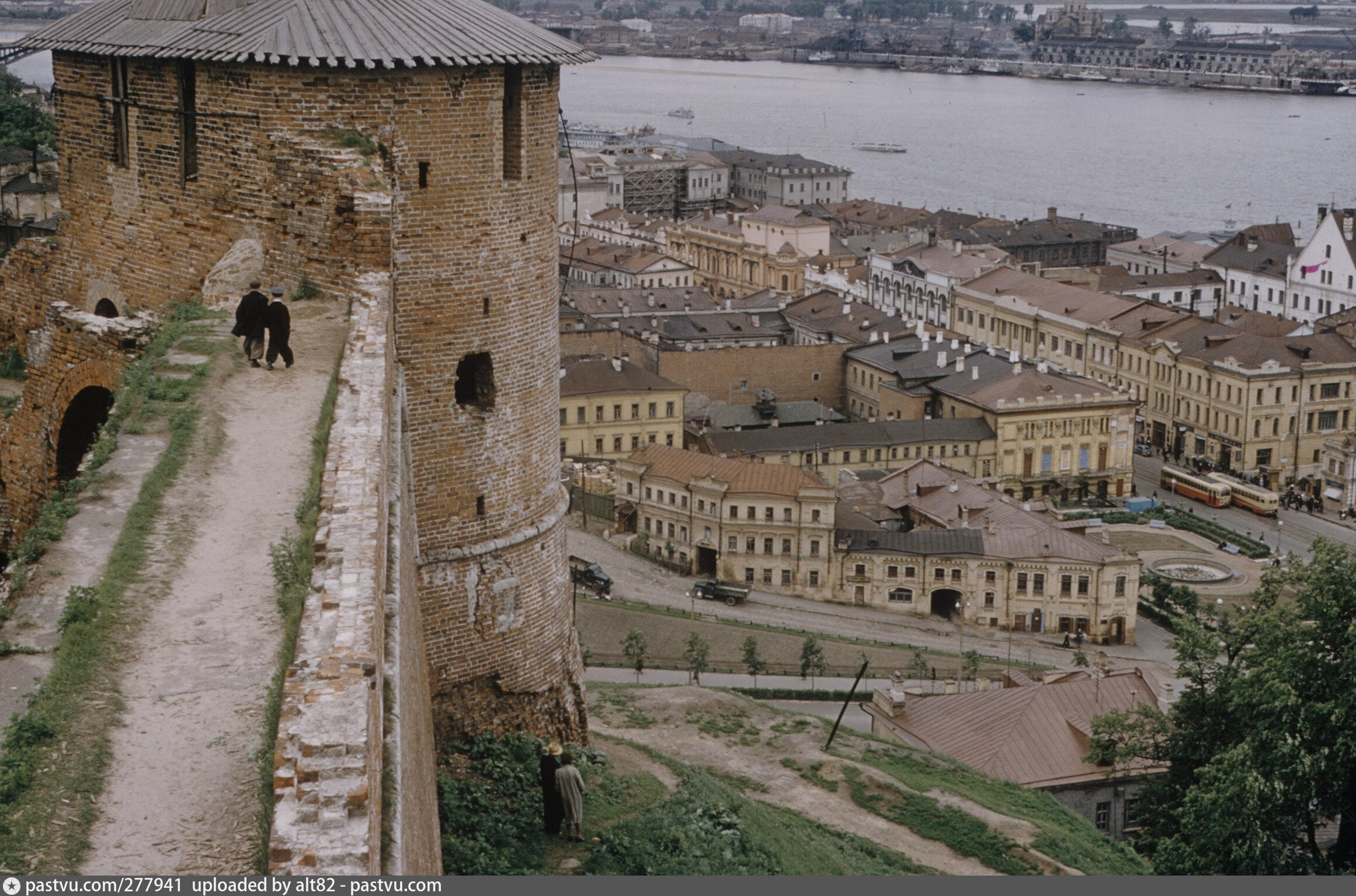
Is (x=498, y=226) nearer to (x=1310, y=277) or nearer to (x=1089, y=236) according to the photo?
(x=1310, y=277)

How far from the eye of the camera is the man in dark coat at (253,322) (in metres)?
13.3

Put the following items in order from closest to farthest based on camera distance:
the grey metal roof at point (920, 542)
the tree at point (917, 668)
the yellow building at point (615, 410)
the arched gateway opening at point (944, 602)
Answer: the tree at point (917, 668)
the grey metal roof at point (920, 542)
the arched gateway opening at point (944, 602)
the yellow building at point (615, 410)

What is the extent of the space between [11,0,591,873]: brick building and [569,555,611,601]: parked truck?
37.2m

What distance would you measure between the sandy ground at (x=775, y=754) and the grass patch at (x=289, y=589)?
Result: 33.1 ft

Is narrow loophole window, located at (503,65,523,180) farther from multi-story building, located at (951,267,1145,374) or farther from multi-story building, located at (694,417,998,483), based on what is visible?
multi-story building, located at (951,267,1145,374)

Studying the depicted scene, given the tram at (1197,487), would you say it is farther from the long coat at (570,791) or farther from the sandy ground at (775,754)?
the long coat at (570,791)

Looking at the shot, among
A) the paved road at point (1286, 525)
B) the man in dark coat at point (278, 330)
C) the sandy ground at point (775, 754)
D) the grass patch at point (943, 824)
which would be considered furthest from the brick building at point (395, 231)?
the paved road at point (1286, 525)

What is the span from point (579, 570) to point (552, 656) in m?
39.2

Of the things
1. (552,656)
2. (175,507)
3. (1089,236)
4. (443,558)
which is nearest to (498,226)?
(443,558)

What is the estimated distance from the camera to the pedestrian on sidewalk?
14.0 m

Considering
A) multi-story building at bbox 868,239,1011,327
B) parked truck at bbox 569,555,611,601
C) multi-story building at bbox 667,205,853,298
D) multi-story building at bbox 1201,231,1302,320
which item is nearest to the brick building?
parked truck at bbox 569,555,611,601

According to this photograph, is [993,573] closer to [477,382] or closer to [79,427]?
[477,382]

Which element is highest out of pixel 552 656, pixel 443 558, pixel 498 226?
pixel 498 226

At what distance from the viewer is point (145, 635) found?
9125mm
